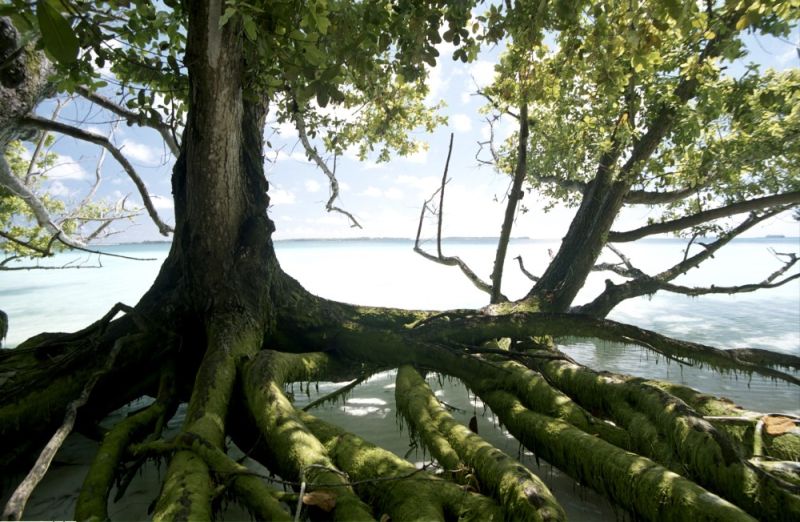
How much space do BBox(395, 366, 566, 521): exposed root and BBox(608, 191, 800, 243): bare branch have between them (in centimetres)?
448

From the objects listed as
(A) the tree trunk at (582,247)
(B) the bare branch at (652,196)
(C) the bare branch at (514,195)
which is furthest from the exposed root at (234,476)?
(B) the bare branch at (652,196)

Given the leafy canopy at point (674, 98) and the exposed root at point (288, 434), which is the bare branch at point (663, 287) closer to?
the leafy canopy at point (674, 98)

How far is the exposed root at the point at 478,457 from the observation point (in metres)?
1.66

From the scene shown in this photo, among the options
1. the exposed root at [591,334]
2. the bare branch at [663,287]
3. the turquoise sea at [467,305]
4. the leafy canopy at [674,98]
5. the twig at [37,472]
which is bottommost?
the turquoise sea at [467,305]

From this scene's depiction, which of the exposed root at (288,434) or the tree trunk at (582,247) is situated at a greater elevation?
the tree trunk at (582,247)

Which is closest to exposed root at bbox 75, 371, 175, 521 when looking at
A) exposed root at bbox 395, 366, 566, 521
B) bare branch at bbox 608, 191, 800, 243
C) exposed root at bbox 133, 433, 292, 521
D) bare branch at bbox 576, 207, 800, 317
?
exposed root at bbox 133, 433, 292, 521

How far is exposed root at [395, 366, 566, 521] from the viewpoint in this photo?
5.43 ft

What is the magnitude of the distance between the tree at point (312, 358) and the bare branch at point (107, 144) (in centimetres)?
13

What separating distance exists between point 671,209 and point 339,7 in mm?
8420

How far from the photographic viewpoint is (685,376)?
6.66 meters

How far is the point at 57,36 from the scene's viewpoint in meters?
0.86

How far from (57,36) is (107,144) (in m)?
5.24

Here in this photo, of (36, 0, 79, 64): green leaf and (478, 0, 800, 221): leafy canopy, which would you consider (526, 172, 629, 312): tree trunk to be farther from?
(36, 0, 79, 64): green leaf

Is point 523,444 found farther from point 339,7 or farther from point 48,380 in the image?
point 48,380
